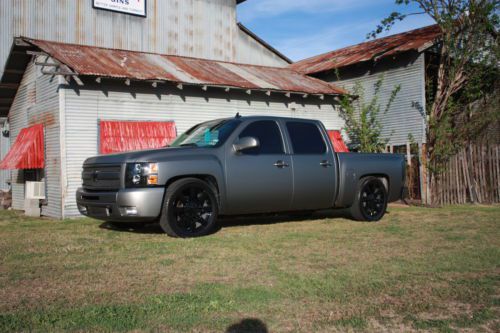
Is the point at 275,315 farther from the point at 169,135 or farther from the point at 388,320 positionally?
the point at 169,135

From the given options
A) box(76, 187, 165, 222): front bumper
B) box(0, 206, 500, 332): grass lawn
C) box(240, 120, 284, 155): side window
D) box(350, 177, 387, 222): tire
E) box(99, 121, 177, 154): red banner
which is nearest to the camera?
Result: box(0, 206, 500, 332): grass lawn

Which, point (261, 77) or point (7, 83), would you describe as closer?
point (7, 83)

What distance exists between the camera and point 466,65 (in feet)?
51.0

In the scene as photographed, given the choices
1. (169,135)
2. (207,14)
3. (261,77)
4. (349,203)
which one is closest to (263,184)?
(349,203)

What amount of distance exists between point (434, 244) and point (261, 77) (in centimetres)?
1117

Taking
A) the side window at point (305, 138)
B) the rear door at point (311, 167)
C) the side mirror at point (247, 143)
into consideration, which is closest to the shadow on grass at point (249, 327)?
the side mirror at point (247, 143)

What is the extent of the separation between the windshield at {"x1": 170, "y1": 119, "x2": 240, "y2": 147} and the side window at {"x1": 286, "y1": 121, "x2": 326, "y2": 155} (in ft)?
3.55

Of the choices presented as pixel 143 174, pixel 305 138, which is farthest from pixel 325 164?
pixel 143 174

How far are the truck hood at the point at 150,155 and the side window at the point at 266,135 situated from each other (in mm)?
904

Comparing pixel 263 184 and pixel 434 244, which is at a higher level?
pixel 263 184

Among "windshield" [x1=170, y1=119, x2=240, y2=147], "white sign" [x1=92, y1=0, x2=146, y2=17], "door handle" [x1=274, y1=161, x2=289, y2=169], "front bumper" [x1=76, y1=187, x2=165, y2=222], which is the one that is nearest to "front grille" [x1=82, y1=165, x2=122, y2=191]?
"front bumper" [x1=76, y1=187, x2=165, y2=222]

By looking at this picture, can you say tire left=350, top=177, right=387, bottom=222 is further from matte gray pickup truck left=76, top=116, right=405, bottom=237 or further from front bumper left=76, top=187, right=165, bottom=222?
front bumper left=76, top=187, right=165, bottom=222

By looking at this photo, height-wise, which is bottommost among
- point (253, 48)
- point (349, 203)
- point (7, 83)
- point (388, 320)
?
point (388, 320)

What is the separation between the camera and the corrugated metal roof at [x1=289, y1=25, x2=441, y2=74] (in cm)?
1619
